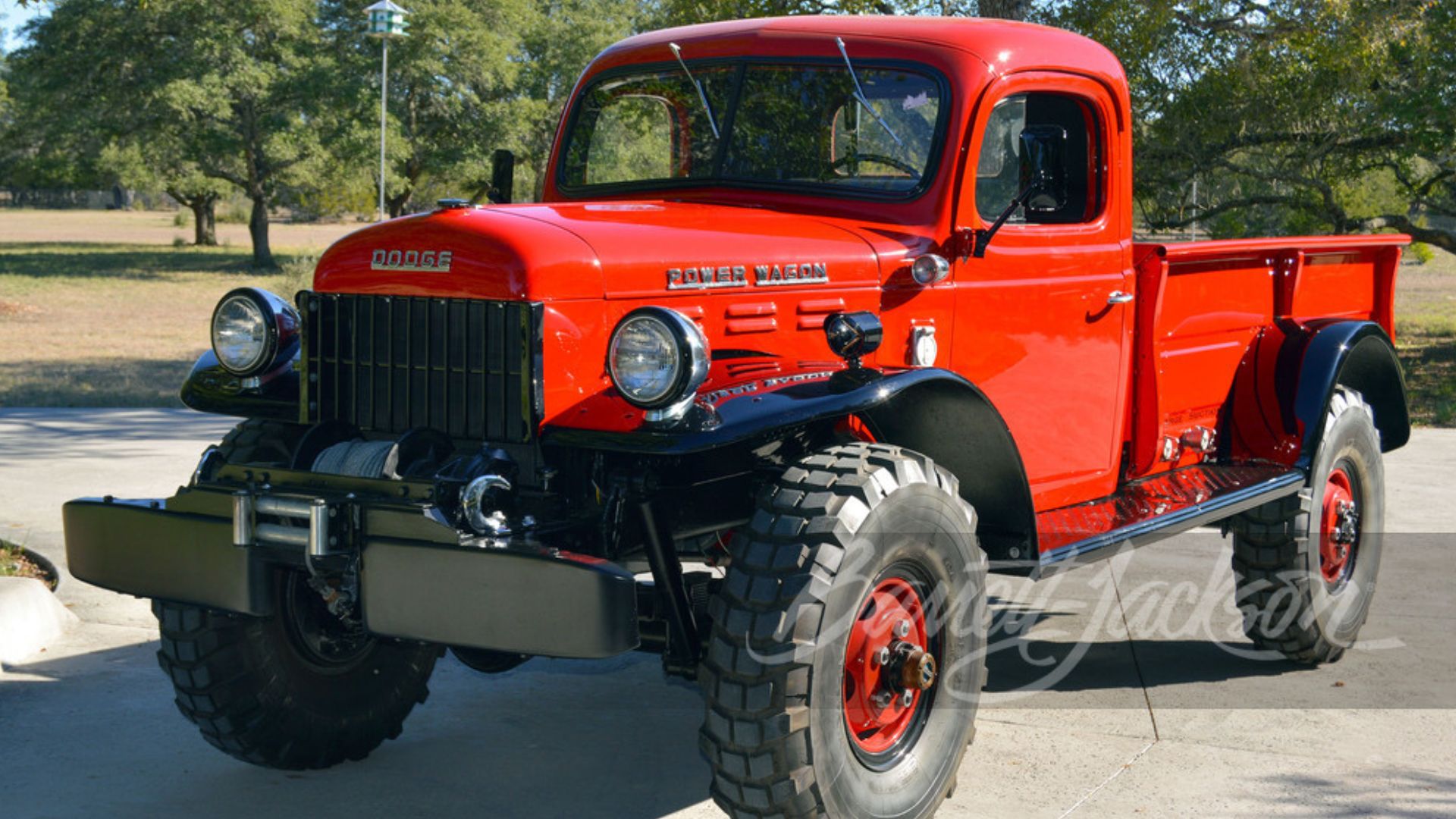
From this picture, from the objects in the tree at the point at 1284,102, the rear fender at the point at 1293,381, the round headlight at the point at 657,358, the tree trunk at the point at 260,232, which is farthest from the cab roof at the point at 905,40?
the tree trunk at the point at 260,232

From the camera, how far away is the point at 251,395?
13.7ft

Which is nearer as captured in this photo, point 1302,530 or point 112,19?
point 1302,530

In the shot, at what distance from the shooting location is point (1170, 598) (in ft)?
21.6

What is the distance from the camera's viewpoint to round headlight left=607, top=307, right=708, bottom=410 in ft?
10.9

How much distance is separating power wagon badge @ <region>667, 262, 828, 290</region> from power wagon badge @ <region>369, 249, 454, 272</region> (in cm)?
55

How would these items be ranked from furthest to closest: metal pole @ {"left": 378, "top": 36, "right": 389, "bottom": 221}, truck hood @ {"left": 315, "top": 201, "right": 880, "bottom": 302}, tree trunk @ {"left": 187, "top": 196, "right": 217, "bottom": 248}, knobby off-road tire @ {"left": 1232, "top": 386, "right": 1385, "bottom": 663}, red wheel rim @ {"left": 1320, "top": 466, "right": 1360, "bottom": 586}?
1. tree trunk @ {"left": 187, "top": 196, "right": 217, "bottom": 248}
2. metal pole @ {"left": 378, "top": 36, "right": 389, "bottom": 221}
3. red wheel rim @ {"left": 1320, "top": 466, "right": 1360, "bottom": 586}
4. knobby off-road tire @ {"left": 1232, "top": 386, "right": 1385, "bottom": 663}
5. truck hood @ {"left": 315, "top": 201, "right": 880, "bottom": 302}

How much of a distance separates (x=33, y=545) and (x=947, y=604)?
4773 mm

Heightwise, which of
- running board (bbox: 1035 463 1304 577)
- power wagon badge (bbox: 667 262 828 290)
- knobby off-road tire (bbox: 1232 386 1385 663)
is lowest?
knobby off-road tire (bbox: 1232 386 1385 663)

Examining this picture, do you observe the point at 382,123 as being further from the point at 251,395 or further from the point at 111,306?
the point at 251,395

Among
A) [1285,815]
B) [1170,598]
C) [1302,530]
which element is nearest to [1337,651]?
[1302,530]

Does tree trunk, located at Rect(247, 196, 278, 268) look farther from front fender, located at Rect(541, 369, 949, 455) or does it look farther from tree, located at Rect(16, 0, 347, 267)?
front fender, located at Rect(541, 369, 949, 455)

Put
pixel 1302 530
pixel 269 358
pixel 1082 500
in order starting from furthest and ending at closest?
pixel 1302 530, pixel 1082 500, pixel 269 358

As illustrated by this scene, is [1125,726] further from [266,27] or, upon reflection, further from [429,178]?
[429,178]
